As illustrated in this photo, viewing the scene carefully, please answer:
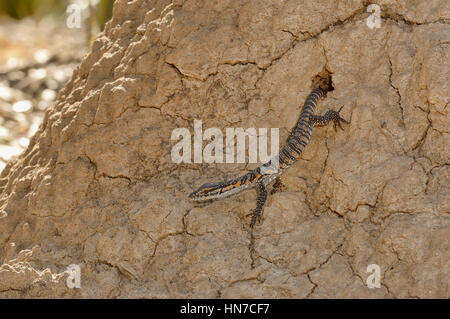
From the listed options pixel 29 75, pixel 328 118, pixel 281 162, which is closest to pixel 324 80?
pixel 328 118

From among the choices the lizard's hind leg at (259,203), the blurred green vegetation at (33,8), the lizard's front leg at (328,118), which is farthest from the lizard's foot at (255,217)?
the blurred green vegetation at (33,8)

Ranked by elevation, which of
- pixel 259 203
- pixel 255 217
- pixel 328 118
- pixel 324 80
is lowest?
pixel 255 217

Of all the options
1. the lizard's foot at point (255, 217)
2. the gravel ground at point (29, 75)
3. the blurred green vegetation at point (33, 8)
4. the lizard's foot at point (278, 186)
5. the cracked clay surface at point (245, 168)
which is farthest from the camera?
the blurred green vegetation at point (33, 8)

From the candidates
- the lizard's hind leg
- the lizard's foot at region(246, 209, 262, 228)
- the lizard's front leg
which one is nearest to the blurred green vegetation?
the lizard's front leg

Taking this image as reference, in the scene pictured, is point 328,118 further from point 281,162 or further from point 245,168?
point 245,168

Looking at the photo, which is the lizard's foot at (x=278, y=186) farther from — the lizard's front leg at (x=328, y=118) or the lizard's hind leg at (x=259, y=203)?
the lizard's front leg at (x=328, y=118)

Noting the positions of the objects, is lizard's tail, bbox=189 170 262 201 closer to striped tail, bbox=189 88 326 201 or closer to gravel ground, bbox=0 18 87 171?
striped tail, bbox=189 88 326 201

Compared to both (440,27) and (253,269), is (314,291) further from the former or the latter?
(440,27)
